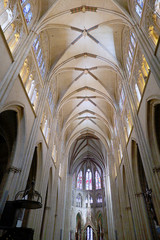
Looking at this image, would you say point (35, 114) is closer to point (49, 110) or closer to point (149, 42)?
point (49, 110)

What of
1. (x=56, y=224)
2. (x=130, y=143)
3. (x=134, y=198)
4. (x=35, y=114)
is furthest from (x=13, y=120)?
(x=56, y=224)

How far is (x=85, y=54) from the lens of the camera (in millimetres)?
15727

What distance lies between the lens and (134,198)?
10.8 metres

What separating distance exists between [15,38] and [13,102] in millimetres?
3260

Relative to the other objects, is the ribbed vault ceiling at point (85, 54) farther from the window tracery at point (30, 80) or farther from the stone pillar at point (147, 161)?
the stone pillar at point (147, 161)

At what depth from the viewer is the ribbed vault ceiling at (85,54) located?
1210 cm

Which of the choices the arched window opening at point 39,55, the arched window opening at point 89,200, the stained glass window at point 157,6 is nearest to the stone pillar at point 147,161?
the stained glass window at point 157,6

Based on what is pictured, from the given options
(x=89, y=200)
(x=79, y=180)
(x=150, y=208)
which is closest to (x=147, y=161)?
(x=150, y=208)

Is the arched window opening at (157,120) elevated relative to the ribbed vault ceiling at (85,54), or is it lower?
lower

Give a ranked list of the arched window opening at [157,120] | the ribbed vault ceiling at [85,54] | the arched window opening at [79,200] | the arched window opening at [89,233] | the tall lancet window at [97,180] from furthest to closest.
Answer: the tall lancet window at [97,180] → the arched window opening at [79,200] → the arched window opening at [89,233] → the ribbed vault ceiling at [85,54] → the arched window opening at [157,120]

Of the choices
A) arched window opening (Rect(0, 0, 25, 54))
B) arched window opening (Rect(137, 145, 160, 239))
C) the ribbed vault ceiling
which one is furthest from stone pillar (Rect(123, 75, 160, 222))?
arched window opening (Rect(0, 0, 25, 54))

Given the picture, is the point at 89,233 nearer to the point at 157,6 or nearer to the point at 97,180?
the point at 97,180

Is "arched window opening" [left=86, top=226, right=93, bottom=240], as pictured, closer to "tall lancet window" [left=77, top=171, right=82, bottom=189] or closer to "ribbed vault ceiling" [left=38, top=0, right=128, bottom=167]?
"tall lancet window" [left=77, top=171, right=82, bottom=189]

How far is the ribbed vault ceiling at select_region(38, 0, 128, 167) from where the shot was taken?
39.7 feet
